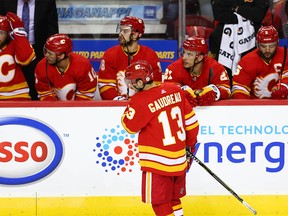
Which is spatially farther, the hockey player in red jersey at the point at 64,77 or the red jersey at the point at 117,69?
the red jersey at the point at 117,69

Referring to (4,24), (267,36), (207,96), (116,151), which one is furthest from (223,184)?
(4,24)

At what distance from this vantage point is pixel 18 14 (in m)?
6.48

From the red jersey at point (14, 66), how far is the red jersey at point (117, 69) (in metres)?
0.53

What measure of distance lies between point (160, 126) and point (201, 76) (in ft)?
3.35

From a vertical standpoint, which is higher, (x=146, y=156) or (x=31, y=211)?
(x=146, y=156)

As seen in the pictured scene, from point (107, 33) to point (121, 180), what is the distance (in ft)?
7.62

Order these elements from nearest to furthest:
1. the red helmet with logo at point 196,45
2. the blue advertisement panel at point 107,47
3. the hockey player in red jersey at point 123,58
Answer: the red helmet with logo at point 196,45 < the hockey player in red jersey at point 123,58 < the blue advertisement panel at point 107,47

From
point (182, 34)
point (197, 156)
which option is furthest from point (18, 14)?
point (197, 156)

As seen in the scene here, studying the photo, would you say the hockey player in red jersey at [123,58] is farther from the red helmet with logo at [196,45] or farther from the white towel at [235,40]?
the white towel at [235,40]

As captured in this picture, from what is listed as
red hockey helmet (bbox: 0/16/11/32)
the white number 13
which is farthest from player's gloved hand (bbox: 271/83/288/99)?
red hockey helmet (bbox: 0/16/11/32)

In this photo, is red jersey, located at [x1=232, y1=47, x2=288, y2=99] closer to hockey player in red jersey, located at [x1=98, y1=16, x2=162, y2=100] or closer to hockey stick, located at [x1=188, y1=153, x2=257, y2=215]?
hockey player in red jersey, located at [x1=98, y1=16, x2=162, y2=100]

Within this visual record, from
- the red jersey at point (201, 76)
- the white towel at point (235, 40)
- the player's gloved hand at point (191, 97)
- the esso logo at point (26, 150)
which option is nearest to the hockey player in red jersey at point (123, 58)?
the red jersey at point (201, 76)

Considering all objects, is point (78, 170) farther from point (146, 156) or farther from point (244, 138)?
point (244, 138)

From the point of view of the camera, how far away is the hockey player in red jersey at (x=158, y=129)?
15.8 ft
